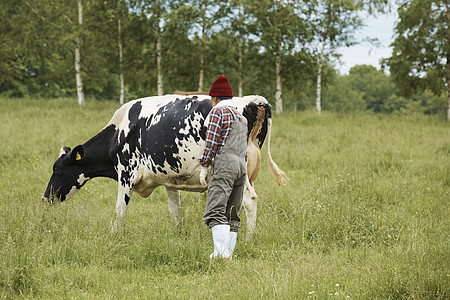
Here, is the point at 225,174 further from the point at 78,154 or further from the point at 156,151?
the point at 78,154

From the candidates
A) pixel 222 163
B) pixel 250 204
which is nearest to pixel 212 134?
pixel 222 163

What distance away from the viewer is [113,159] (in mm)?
6074

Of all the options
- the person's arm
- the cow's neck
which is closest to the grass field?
the cow's neck

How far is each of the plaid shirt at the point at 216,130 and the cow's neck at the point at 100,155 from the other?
2.26 meters

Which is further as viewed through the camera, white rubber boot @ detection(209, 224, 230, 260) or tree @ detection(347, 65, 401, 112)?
tree @ detection(347, 65, 401, 112)

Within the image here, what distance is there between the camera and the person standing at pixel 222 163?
4.48 m

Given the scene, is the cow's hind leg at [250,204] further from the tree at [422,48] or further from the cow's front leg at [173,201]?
the tree at [422,48]

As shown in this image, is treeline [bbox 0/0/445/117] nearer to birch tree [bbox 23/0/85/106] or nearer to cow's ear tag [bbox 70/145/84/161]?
birch tree [bbox 23/0/85/106]

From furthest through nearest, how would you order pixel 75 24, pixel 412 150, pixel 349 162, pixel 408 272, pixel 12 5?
pixel 12 5 → pixel 75 24 → pixel 412 150 → pixel 349 162 → pixel 408 272

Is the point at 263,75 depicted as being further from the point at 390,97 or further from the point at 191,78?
the point at 390,97

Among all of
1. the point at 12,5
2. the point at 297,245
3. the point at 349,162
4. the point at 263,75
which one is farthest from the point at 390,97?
the point at 297,245

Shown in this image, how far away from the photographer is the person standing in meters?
4.48

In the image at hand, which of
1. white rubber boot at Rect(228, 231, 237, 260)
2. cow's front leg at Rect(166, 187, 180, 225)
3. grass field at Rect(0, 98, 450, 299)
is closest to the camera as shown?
grass field at Rect(0, 98, 450, 299)

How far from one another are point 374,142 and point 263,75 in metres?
11.8
